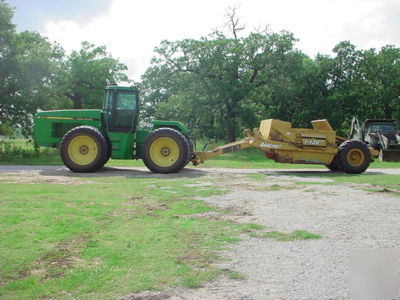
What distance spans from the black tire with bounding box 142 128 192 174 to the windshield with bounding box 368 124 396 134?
1477 centimetres

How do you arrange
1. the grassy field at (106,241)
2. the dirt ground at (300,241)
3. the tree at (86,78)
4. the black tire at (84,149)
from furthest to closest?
1. the tree at (86,78)
2. the black tire at (84,149)
3. the grassy field at (106,241)
4. the dirt ground at (300,241)

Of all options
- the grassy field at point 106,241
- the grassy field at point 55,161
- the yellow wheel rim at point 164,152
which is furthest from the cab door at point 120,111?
the grassy field at point 106,241

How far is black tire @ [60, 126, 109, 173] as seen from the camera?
1471 cm

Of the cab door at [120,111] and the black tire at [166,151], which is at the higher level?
the cab door at [120,111]

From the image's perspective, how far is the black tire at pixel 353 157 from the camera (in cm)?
1547

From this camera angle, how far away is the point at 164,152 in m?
15.0

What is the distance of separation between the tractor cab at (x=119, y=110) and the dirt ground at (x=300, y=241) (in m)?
5.95

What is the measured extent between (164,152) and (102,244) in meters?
9.78

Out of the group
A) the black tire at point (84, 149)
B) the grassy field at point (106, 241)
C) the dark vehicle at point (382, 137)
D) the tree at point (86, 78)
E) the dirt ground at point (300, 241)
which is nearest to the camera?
the dirt ground at point (300, 241)

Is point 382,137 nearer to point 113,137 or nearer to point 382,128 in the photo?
point 382,128

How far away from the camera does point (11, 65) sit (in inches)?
821

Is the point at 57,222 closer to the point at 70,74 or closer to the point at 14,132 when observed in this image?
the point at 14,132

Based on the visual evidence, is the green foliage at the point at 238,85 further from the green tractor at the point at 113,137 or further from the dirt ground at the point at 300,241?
the dirt ground at the point at 300,241

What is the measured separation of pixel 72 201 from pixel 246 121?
24.2 m
